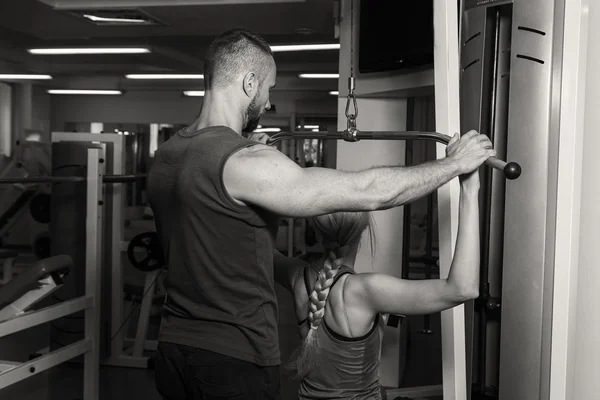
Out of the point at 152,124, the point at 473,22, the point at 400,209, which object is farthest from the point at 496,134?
the point at 152,124

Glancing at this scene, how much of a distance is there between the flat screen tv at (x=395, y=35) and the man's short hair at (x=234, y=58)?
1.11 meters

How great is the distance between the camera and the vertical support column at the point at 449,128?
1365 mm

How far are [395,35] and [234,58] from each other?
4.18ft

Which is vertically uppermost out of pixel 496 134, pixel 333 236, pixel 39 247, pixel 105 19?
pixel 105 19

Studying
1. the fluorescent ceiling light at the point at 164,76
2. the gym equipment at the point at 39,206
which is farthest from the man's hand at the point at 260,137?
the fluorescent ceiling light at the point at 164,76

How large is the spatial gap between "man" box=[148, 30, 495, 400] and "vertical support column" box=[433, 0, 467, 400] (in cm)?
11

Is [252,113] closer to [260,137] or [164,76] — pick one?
[260,137]

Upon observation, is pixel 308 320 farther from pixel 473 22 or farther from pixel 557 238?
pixel 473 22

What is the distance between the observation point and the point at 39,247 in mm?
5273

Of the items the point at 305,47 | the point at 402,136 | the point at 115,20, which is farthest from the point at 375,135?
the point at 305,47

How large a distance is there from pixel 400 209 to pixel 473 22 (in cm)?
123

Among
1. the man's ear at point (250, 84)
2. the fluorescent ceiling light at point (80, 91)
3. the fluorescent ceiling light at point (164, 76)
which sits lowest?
the man's ear at point (250, 84)

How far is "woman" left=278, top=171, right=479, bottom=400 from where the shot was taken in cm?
150

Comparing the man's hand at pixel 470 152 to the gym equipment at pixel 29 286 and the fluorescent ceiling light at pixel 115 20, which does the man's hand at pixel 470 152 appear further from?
the fluorescent ceiling light at pixel 115 20
